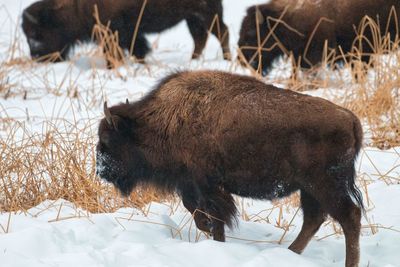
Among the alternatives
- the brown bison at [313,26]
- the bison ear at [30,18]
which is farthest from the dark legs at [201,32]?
the bison ear at [30,18]

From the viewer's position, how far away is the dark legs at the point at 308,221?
4.78 metres

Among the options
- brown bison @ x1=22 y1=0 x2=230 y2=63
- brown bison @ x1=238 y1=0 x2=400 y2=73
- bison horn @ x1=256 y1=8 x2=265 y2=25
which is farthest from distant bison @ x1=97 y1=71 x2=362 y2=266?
brown bison @ x1=22 y1=0 x2=230 y2=63

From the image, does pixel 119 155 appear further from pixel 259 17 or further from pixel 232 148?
pixel 259 17

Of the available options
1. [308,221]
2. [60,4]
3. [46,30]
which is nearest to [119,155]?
[308,221]

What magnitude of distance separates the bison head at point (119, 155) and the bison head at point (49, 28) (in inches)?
261

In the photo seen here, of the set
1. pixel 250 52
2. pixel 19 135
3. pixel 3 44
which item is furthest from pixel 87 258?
pixel 3 44

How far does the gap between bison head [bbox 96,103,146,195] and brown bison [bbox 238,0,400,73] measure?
15.4 feet

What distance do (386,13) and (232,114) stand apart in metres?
5.59

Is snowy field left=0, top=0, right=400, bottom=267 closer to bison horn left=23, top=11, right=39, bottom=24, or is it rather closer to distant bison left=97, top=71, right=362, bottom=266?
distant bison left=97, top=71, right=362, bottom=266

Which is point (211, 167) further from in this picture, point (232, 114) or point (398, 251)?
point (398, 251)

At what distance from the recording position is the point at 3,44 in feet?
39.9

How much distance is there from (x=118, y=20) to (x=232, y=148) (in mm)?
7107

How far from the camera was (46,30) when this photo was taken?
1163 centimetres

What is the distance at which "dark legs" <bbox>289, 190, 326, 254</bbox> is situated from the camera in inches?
188
